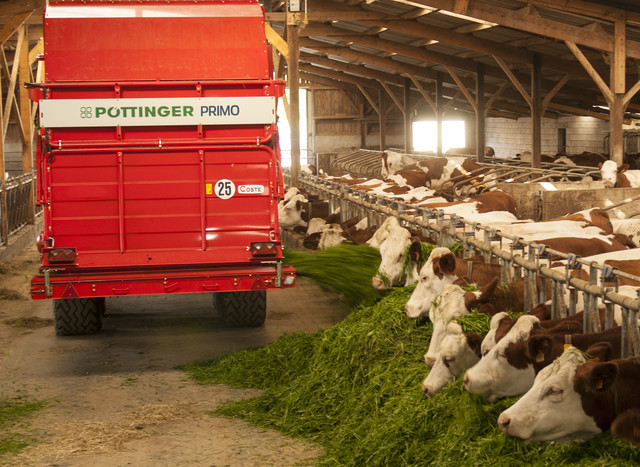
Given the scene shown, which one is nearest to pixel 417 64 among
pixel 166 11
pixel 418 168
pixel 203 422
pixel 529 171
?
pixel 418 168

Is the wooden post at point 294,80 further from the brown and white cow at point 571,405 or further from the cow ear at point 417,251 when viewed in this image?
the brown and white cow at point 571,405

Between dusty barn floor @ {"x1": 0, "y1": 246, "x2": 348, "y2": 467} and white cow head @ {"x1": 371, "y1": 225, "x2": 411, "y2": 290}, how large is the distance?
1494 millimetres

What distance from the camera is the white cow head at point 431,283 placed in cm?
614

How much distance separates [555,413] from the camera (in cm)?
393

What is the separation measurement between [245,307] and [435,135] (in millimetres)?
33451

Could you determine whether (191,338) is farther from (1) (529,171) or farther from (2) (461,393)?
(1) (529,171)

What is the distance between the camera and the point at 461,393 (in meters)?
4.78

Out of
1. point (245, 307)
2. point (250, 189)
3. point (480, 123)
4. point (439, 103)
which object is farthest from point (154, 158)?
point (439, 103)

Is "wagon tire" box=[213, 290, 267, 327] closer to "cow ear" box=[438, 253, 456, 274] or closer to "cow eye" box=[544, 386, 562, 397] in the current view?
"cow ear" box=[438, 253, 456, 274]

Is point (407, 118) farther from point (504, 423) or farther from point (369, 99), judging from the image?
point (504, 423)

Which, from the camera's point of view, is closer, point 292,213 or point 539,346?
point 539,346

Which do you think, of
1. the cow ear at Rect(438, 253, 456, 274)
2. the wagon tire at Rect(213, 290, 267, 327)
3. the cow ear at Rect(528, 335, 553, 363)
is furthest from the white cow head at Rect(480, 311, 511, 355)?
the wagon tire at Rect(213, 290, 267, 327)

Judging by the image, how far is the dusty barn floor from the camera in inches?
223

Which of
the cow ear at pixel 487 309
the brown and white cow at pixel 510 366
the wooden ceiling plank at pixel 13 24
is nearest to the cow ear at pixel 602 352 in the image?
the brown and white cow at pixel 510 366
